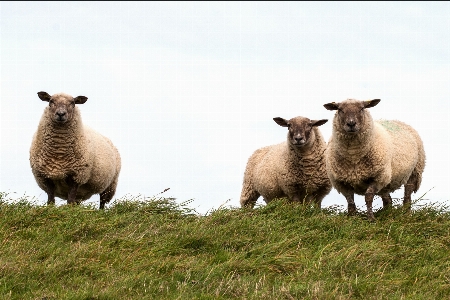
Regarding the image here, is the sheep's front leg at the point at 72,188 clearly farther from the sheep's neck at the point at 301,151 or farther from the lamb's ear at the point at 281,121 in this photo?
the sheep's neck at the point at 301,151

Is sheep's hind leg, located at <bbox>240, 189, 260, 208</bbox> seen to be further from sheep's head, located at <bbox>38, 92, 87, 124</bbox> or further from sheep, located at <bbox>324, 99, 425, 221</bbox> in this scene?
sheep's head, located at <bbox>38, 92, 87, 124</bbox>

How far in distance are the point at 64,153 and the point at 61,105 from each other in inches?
38.8

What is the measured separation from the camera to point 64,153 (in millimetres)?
14031

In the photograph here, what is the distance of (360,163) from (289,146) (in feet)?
6.19

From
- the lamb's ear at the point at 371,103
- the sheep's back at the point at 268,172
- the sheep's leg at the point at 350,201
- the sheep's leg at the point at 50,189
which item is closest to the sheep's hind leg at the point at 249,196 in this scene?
the sheep's back at the point at 268,172

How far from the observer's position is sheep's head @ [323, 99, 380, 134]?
40.9 feet

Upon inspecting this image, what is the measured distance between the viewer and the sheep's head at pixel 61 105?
45.6 feet

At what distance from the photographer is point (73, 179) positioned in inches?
558

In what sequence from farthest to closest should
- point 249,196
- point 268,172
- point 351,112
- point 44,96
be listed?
point 249,196 < point 268,172 < point 44,96 < point 351,112

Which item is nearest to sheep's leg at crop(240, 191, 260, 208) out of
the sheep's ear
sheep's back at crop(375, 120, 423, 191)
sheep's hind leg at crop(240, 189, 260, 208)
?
sheep's hind leg at crop(240, 189, 260, 208)

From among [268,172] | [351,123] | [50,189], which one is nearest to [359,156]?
[351,123]

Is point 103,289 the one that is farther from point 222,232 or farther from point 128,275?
point 222,232

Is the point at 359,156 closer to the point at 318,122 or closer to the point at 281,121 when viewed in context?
the point at 318,122

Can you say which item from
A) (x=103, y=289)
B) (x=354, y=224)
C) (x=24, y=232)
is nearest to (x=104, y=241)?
(x=24, y=232)
